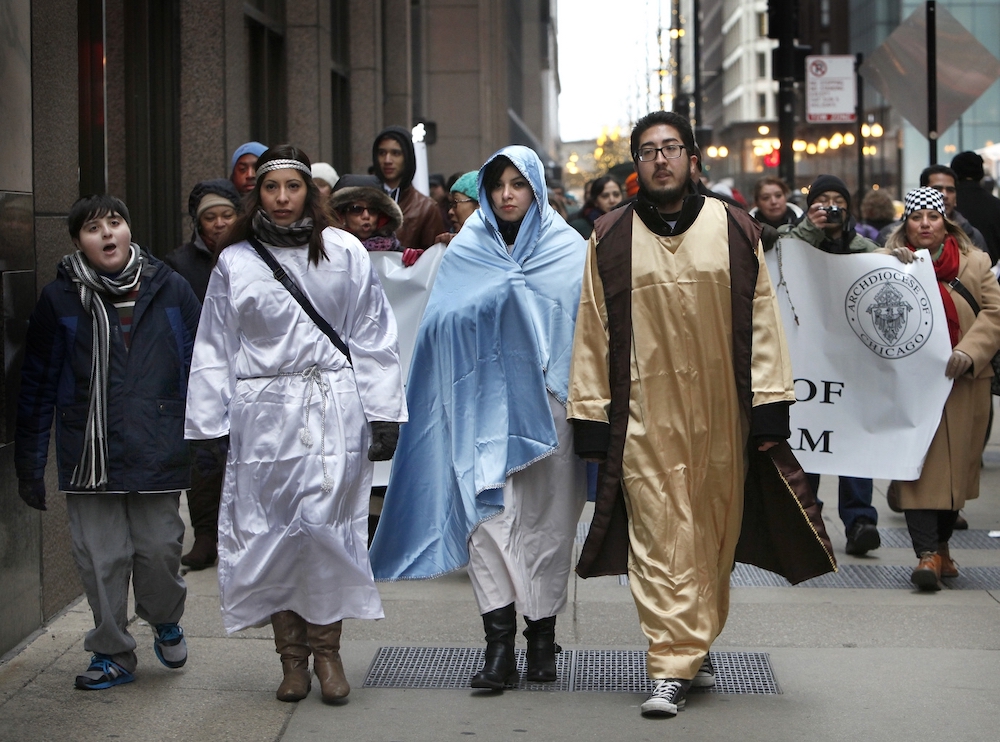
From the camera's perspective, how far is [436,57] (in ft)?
86.6

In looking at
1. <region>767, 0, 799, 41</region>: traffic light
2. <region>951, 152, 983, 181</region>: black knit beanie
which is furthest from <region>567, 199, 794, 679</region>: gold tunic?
<region>767, 0, 799, 41</region>: traffic light

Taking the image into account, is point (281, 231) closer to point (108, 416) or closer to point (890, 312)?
point (108, 416)

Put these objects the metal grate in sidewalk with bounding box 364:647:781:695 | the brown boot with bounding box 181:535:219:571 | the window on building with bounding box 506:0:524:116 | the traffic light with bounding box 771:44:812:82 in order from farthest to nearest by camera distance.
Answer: the window on building with bounding box 506:0:524:116, the traffic light with bounding box 771:44:812:82, the brown boot with bounding box 181:535:219:571, the metal grate in sidewalk with bounding box 364:647:781:695

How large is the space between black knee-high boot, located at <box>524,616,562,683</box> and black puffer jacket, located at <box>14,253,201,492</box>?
148cm

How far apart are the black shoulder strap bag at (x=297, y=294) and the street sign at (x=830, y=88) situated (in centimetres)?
1361

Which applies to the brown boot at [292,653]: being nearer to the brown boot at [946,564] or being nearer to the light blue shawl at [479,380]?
the light blue shawl at [479,380]

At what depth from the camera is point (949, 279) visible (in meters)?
7.61

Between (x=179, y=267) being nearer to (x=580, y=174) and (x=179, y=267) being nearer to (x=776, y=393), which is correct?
(x=776, y=393)

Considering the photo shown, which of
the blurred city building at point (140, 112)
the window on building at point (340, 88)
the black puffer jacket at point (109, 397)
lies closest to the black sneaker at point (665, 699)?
the black puffer jacket at point (109, 397)

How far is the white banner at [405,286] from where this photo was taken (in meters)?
7.96

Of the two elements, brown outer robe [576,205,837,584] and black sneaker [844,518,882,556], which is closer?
brown outer robe [576,205,837,584]

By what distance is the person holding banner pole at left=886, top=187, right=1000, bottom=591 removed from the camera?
7371 millimetres

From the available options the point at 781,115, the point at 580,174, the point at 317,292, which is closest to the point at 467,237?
the point at 317,292

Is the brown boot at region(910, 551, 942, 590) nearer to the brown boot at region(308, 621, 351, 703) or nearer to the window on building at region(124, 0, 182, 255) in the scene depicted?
the brown boot at region(308, 621, 351, 703)
